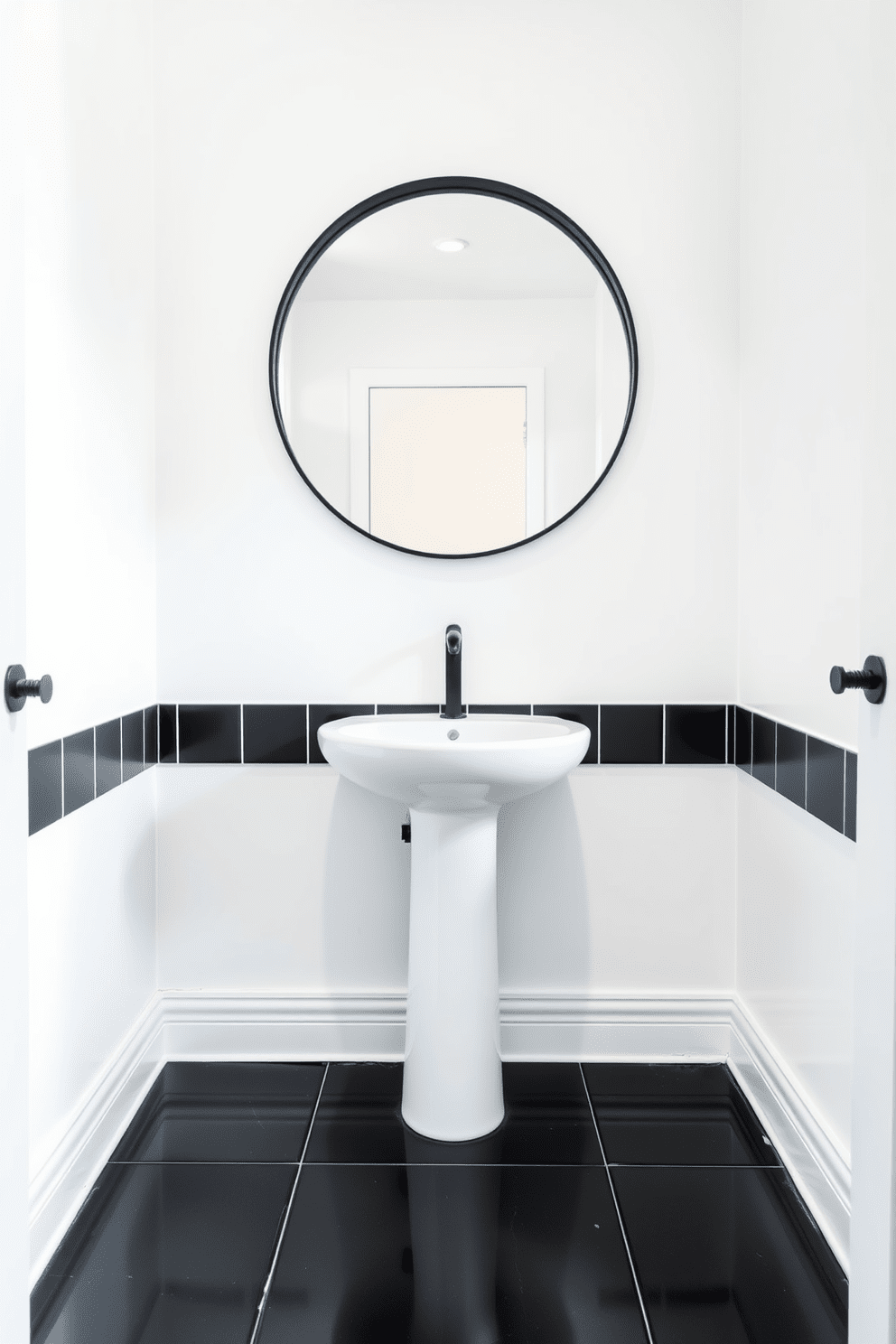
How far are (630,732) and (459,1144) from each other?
0.88 m

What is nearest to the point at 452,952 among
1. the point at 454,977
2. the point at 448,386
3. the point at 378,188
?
the point at 454,977

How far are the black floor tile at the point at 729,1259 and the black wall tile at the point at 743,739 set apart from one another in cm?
76

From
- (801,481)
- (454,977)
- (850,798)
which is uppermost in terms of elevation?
(801,481)

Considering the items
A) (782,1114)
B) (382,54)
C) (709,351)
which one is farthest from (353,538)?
(782,1114)

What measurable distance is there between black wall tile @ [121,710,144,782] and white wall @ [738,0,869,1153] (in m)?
1.25

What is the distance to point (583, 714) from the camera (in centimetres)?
202

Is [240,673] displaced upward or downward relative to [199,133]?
downward

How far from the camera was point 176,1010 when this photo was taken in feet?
6.68

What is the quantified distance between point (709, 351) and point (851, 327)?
0.60m

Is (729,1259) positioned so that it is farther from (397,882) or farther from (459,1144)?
(397,882)

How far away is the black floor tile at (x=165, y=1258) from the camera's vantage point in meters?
1.29

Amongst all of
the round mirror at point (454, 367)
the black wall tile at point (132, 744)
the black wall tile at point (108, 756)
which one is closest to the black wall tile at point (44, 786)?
the black wall tile at point (108, 756)

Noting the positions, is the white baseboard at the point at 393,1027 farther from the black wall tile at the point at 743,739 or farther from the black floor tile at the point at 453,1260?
the black wall tile at the point at 743,739

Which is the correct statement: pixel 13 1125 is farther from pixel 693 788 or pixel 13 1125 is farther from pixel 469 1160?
pixel 693 788
